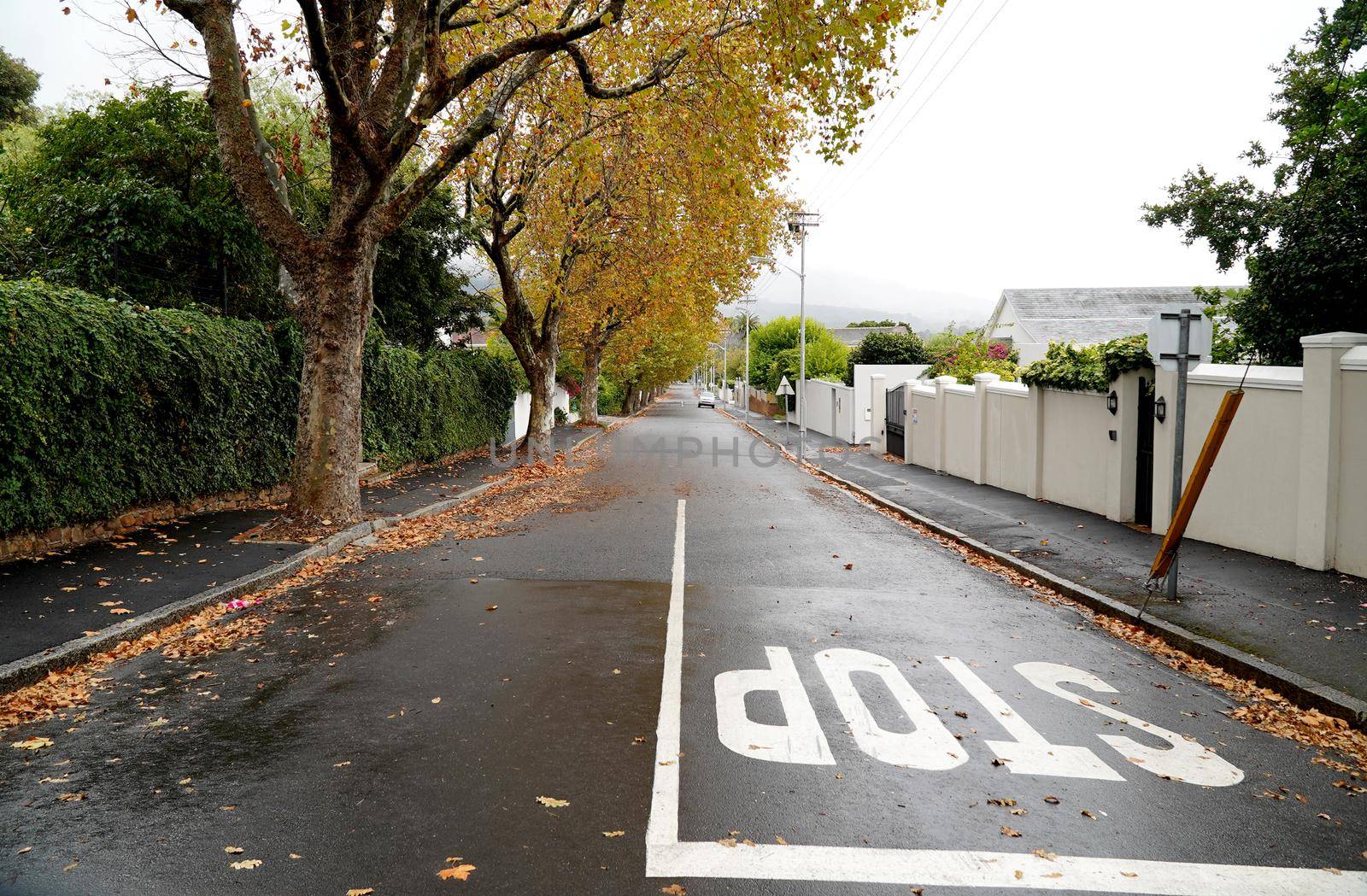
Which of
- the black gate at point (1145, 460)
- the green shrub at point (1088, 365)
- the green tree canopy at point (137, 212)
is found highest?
the green tree canopy at point (137, 212)

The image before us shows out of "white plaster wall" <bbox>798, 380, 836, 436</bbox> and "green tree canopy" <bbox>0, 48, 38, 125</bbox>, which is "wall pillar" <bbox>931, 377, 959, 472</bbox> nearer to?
"white plaster wall" <bbox>798, 380, 836, 436</bbox>

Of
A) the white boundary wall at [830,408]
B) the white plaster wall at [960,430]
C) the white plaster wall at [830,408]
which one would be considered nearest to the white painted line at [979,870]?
the white plaster wall at [960,430]

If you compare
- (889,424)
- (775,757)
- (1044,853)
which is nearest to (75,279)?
(775,757)

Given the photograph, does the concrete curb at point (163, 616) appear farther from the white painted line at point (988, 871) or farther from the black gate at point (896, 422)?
the black gate at point (896, 422)

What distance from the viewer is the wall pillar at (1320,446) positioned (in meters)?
9.09

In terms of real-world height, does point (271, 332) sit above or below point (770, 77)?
below

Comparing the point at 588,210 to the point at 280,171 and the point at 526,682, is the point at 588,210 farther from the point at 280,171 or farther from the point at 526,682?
the point at 526,682

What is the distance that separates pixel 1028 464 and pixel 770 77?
8714 mm

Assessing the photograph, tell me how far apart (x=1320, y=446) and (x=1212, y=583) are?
71.9 inches

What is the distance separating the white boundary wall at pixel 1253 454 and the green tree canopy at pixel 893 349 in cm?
1935

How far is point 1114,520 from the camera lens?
13.3 metres

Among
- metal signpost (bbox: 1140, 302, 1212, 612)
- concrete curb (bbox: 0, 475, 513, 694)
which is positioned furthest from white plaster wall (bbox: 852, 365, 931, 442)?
metal signpost (bbox: 1140, 302, 1212, 612)

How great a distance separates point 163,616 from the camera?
7.37 metres

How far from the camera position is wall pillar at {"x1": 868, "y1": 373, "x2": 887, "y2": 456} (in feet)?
92.8
